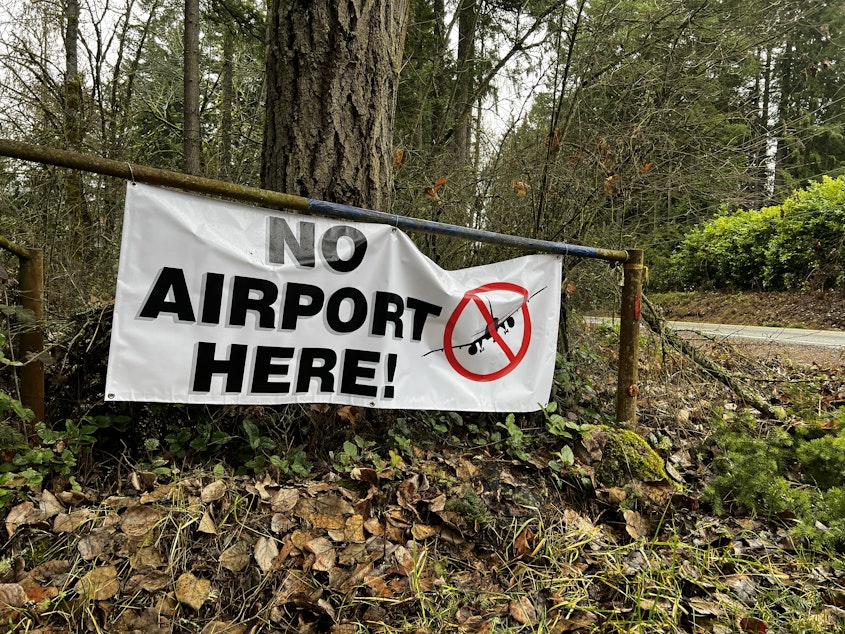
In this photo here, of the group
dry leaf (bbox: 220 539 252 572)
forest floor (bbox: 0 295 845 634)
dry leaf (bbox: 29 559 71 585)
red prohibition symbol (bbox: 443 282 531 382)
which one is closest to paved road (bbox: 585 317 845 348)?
red prohibition symbol (bbox: 443 282 531 382)

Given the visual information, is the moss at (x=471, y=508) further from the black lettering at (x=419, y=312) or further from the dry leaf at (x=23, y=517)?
the dry leaf at (x=23, y=517)

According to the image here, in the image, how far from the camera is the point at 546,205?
13.1 ft

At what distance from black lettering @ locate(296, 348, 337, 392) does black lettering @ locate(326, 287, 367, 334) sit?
0.40 feet

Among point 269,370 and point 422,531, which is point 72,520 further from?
point 422,531

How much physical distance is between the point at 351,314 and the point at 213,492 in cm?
92

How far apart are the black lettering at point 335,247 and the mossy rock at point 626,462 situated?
1.69 m

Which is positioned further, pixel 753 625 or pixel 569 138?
pixel 569 138

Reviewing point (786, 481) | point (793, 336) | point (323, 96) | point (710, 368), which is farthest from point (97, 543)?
point (793, 336)

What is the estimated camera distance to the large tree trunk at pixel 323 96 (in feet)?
8.23

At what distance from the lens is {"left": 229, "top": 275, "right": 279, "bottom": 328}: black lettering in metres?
2.04

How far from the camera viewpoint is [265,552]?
1.85 metres

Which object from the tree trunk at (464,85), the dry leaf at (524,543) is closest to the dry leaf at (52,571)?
the dry leaf at (524,543)

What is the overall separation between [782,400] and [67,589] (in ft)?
16.6

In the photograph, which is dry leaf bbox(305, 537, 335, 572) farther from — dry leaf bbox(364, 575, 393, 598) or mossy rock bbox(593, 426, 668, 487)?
mossy rock bbox(593, 426, 668, 487)
